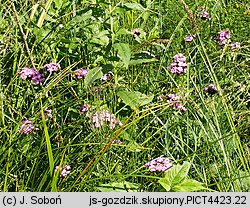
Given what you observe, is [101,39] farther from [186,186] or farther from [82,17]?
[186,186]

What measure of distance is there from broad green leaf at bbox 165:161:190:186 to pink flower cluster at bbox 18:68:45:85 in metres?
0.64

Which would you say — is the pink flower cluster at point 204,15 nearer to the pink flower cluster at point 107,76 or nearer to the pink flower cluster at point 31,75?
the pink flower cluster at point 107,76

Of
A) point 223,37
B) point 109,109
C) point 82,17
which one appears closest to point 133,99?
point 109,109

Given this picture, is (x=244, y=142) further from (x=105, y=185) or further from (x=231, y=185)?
(x=105, y=185)

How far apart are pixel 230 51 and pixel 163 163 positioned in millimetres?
843

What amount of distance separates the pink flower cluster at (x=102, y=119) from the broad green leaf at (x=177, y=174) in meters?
0.33

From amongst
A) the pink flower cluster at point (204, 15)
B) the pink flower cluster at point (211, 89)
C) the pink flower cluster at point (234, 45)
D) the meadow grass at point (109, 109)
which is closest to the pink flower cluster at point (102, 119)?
the meadow grass at point (109, 109)

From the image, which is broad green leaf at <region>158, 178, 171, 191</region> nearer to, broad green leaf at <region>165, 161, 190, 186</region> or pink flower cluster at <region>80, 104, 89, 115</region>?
broad green leaf at <region>165, 161, 190, 186</region>

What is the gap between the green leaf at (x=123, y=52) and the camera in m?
1.90

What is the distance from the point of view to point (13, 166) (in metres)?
1.87

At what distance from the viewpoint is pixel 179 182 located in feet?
5.12

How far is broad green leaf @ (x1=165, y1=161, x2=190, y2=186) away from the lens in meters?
1.56

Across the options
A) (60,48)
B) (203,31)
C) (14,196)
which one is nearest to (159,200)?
(14,196)

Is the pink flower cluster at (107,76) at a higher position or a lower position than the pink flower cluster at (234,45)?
lower
